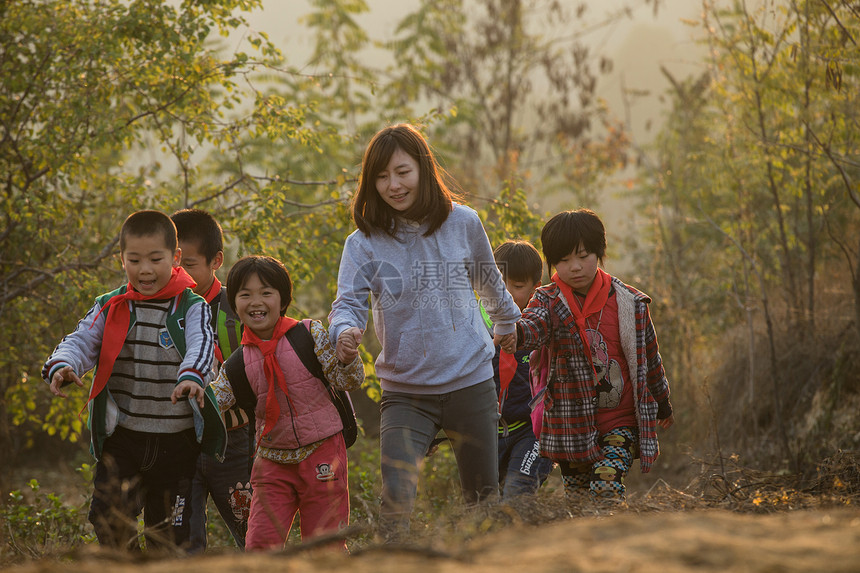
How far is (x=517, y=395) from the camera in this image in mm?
5000

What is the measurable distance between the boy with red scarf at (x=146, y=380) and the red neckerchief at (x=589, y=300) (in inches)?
69.1

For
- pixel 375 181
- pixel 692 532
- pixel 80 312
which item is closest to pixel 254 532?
pixel 375 181

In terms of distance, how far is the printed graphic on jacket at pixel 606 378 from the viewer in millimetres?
4160

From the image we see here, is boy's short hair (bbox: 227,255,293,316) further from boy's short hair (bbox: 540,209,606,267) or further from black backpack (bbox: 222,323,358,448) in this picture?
boy's short hair (bbox: 540,209,606,267)

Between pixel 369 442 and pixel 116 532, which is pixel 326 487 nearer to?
pixel 116 532

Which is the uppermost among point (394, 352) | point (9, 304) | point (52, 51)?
point (52, 51)

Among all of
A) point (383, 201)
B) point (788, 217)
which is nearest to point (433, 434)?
point (383, 201)

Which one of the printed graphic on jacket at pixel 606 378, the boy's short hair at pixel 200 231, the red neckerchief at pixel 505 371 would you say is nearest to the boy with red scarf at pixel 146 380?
the boy's short hair at pixel 200 231

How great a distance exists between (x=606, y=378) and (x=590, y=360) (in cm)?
12

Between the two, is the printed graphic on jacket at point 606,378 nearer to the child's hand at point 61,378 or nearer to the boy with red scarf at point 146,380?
the boy with red scarf at point 146,380

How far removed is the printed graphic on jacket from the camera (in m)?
4.16

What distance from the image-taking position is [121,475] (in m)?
3.79

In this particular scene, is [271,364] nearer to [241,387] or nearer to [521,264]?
[241,387]

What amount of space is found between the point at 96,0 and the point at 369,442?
550 cm
